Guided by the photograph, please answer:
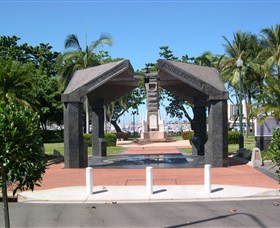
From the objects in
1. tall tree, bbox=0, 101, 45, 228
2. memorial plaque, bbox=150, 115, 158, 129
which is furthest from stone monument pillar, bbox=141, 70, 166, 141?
tall tree, bbox=0, 101, 45, 228

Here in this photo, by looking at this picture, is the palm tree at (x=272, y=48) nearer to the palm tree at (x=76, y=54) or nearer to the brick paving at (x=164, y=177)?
the palm tree at (x=76, y=54)

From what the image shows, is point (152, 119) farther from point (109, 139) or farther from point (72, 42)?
point (72, 42)

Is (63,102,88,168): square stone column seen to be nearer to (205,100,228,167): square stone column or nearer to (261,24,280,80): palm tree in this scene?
(205,100,228,167): square stone column

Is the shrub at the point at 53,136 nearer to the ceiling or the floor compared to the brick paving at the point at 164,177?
nearer to the ceiling

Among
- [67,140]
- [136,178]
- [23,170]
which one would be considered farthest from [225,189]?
[67,140]

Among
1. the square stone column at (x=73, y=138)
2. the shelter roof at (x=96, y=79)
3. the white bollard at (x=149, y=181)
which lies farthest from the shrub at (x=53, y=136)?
the white bollard at (x=149, y=181)

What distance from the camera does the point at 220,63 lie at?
51156mm

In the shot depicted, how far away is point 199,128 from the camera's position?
25.9 meters

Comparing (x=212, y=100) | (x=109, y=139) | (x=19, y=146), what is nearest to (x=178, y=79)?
(x=212, y=100)

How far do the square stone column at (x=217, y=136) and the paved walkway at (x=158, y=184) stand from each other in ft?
2.01

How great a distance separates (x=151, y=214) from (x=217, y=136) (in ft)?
33.8

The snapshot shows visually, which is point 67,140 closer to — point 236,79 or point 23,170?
point 23,170

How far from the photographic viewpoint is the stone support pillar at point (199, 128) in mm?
25750

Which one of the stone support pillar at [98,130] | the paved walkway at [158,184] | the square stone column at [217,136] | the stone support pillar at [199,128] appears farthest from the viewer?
the stone support pillar at [98,130]
